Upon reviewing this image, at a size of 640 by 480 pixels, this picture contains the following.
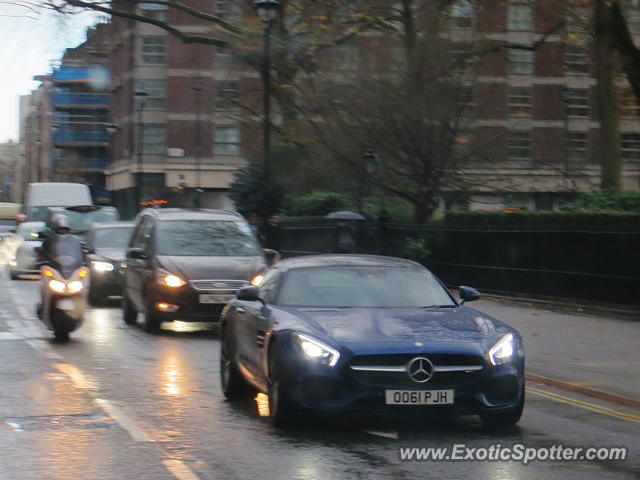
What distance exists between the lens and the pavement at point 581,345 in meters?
11.2

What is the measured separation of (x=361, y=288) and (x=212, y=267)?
7.09 metres

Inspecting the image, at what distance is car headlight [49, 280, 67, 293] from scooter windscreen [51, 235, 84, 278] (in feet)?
0.41

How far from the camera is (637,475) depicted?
684 centimetres

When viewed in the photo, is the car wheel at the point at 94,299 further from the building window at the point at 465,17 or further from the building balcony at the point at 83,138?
the building balcony at the point at 83,138

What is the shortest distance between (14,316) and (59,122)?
88.1 m

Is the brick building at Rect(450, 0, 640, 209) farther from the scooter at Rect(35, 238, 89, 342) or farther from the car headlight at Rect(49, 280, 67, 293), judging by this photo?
the car headlight at Rect(49, 280, 67, 293)

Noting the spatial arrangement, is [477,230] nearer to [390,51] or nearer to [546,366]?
[390,51]

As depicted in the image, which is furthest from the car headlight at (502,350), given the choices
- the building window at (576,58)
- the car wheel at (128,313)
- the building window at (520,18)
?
the building window at (520,18)

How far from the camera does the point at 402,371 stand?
25.7 feet

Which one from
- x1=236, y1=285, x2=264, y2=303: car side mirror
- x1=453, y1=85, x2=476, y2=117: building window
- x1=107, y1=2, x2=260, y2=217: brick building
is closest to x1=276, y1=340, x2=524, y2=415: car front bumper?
x1=236, y1=285, x2=264, y2=303: car side mirror

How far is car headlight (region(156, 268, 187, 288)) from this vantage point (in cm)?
1594

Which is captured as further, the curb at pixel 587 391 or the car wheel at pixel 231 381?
the curb at pixel 587 391

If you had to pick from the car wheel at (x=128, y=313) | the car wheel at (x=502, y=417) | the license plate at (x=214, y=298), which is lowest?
the car wheel at (x=128, y=313)

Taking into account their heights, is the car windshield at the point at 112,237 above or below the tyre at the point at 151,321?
above
